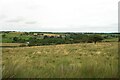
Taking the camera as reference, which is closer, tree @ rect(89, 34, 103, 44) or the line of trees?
the line of trees

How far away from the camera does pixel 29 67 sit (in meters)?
5.97

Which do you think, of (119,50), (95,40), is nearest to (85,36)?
(95,40)

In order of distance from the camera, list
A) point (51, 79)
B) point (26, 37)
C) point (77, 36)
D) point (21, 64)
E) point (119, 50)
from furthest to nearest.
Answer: point (26, 37) < point (77, 36) < point (119, 50) < point (21, 64) < point (51, 79)

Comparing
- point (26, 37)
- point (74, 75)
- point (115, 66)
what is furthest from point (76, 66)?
point (26, 37)

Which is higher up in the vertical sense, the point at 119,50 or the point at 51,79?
the point at 119,50

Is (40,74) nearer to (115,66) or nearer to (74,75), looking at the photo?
(74,75)

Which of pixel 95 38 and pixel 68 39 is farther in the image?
pixel 68 39

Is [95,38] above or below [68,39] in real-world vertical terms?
above

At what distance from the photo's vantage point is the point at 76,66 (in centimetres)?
593

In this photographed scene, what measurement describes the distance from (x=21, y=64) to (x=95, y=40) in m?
58.2

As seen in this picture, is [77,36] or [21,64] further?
[77,36]

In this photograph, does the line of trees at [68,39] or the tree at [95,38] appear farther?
the tree at [95,38]

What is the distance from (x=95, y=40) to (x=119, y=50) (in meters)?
57.1

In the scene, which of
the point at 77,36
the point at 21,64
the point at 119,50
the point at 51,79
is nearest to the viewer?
the point at 51,79
